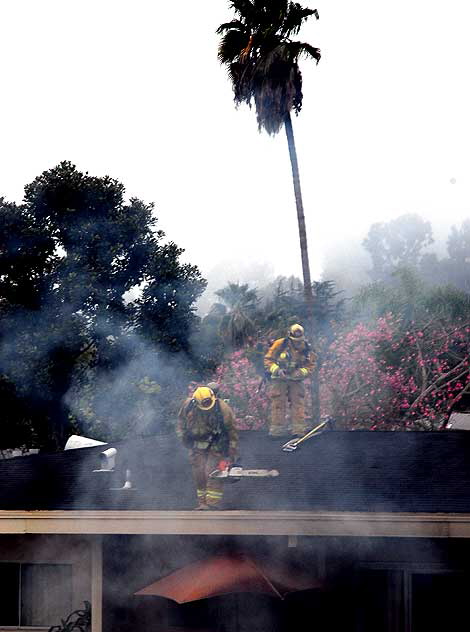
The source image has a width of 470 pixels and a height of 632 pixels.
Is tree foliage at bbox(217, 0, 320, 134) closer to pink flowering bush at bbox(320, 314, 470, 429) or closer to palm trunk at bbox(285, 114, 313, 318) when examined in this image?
palm trunk at bbox(285, 114, 313, 318)

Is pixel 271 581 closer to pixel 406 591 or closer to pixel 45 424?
pixel 406 591

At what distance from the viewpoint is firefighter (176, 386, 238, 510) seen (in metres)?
13.6

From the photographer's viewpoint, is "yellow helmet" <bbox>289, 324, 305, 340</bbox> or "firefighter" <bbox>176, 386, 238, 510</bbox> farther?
"yellow helmet" <bbox>289, 324, 305, 340</bbox>

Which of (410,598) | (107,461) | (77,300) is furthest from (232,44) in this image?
(410,598)

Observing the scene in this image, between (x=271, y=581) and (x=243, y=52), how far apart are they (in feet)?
62.6

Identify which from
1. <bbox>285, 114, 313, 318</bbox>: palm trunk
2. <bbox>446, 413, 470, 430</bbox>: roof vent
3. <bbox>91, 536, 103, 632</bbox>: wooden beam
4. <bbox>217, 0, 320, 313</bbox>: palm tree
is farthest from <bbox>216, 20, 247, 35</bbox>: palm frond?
<bbox>91, 536, 103, 632</bbox>: wooden beam

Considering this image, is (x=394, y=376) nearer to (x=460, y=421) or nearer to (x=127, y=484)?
(x=460, y=421)

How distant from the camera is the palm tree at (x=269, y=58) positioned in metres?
29.0

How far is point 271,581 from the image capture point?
12.9m

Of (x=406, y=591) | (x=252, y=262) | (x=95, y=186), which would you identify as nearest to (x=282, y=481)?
(x=406, y=591)

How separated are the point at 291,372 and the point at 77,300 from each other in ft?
55.6

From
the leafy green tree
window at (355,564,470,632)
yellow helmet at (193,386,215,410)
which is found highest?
the leafy green tree

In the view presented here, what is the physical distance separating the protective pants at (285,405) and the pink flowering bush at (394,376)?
15237mm

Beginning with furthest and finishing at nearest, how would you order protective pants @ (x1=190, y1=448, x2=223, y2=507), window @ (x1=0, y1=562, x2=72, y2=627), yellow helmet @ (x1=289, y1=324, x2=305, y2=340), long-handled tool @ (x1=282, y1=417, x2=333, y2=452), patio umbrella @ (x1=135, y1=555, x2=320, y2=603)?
yellow helmet @ (x1=289, y1=324, x2=305, y2=340) → long-handled tool @ (x1=282, y1=417, x2=333, y2=452) → window @ (x1=0, y1=562, x2=72, y2=627) → protective pants @ (x1=190, y1=448, x2=223, y2=507) → patio umbrella @ (x1=135, y1=555, x2=320, y2=603)
